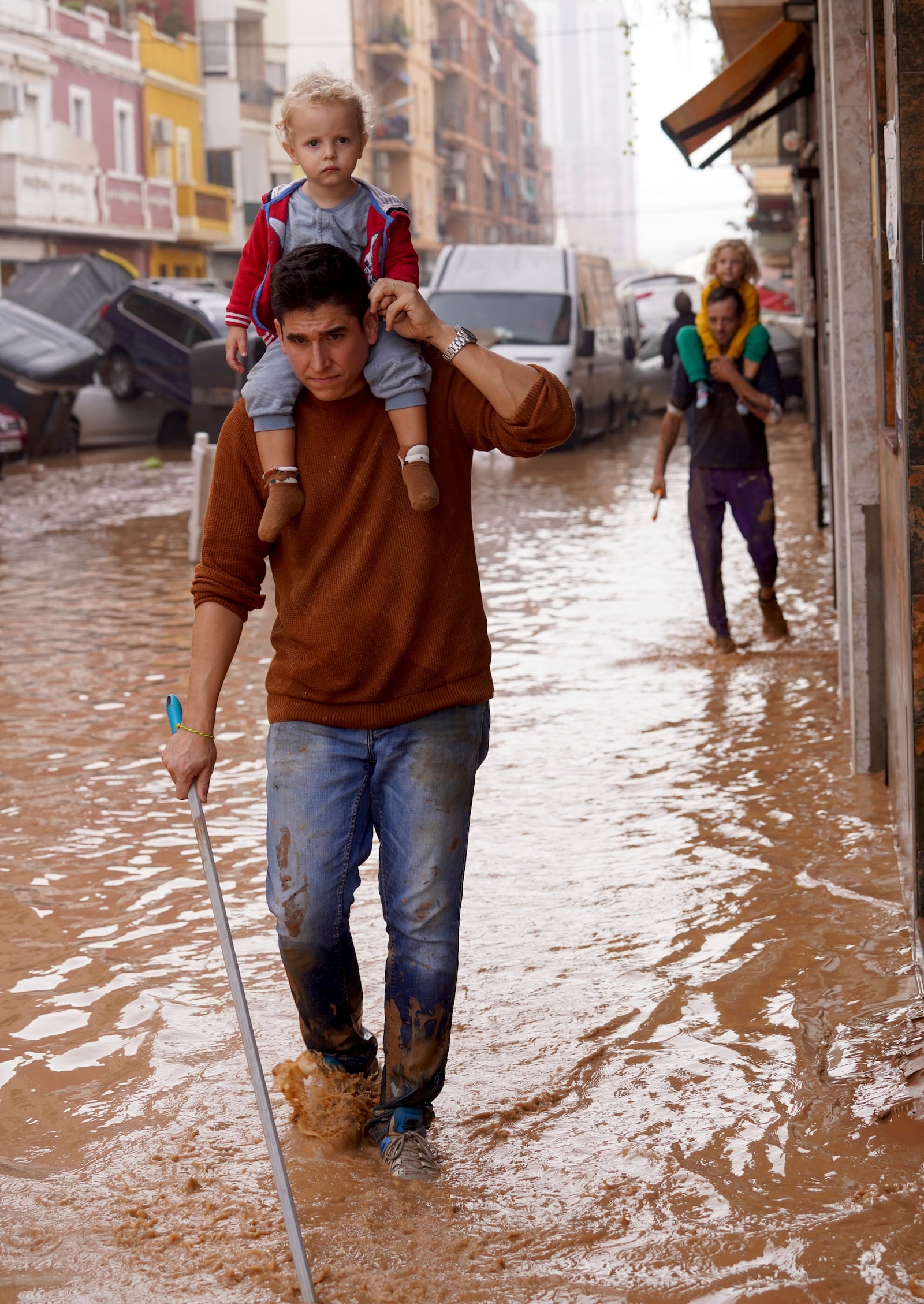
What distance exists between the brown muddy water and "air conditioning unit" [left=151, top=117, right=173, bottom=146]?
141 ft

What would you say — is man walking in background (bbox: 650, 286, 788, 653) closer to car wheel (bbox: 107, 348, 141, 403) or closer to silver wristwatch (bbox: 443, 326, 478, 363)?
silver wristwatch (bbox: 443, 326, 478, 363)

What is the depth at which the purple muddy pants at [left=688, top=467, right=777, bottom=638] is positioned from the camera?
30.0ft

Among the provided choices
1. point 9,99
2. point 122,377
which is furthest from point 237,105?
point 122,377

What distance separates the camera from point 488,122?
91.8 m

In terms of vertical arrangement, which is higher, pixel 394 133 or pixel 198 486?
pixel 394 133

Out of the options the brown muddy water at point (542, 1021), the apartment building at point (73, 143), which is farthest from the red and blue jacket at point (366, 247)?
the apartment building at point (73, 143)

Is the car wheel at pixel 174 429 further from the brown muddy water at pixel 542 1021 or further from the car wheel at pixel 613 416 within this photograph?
the brown muddy water at pixel 542 1021

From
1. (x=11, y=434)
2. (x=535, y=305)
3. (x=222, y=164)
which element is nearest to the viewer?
(x=11, y=434)

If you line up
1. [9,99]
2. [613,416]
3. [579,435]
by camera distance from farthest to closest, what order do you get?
[9,99]
[613,416]
[579,435]

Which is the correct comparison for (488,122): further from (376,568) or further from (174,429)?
(376,568)

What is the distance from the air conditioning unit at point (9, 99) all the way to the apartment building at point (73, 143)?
0.09 feet

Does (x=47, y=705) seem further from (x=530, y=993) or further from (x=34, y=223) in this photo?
(x=34, y=223)

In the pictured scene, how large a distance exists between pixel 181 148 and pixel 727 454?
150 ft

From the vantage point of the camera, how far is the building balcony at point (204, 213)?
50.6m
